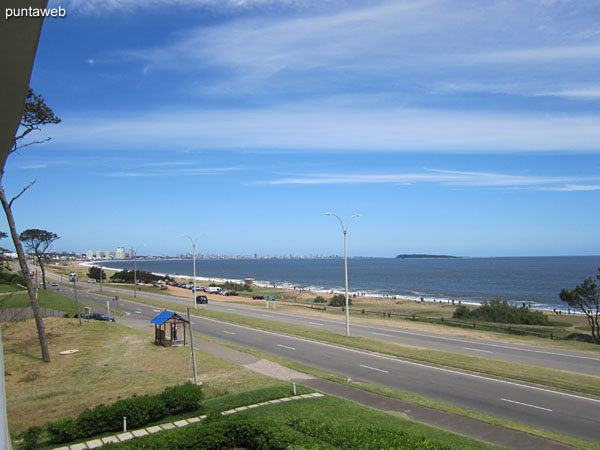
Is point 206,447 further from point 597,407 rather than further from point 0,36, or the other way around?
point 597,407

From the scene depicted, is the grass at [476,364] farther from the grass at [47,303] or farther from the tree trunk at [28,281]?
the grass at [47,303]

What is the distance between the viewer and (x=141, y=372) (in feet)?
67.2

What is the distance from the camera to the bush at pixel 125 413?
39.3 feet

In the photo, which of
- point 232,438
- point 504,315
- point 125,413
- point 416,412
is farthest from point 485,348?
point 504,315

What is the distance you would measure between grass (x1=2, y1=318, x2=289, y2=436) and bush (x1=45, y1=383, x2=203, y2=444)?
90.5 inches

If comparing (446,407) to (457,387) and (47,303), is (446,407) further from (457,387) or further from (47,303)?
(47,303)

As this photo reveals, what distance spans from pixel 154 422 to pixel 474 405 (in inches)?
450

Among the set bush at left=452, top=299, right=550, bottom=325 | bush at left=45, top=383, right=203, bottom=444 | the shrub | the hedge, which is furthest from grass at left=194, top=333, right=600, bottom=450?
bush at left=452, top=299, right=550, bottom=325

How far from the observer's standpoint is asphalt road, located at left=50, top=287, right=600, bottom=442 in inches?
564

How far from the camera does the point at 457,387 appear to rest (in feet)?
59.2

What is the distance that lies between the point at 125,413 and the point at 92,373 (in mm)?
9393

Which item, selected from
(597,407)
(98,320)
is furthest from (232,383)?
(98,320)

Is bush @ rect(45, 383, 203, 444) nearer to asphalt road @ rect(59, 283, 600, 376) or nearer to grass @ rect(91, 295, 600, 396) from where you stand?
grass @ rect(91, 295, 600, 396)

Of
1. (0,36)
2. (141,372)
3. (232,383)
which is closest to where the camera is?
(0,36)
